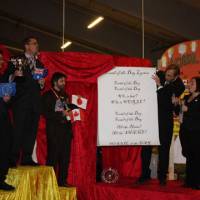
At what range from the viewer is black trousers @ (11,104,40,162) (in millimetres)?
3900

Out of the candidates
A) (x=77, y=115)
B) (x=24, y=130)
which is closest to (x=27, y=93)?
(x=24, y=130)

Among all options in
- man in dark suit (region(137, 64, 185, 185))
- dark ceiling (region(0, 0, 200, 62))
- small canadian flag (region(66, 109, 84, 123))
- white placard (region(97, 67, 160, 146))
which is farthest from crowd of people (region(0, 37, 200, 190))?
dark ceiling (region(0, 0, 200, 62))

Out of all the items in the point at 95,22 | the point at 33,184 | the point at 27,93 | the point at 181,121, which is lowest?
the point at 33,184

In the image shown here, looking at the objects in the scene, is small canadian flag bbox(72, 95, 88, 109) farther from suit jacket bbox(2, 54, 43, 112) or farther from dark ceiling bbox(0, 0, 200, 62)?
dark ceiling bbox(0, 0, 200, 62)

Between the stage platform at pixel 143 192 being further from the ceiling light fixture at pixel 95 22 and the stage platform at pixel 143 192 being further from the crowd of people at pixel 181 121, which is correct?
the ceiling light fixture at pixel 95 22

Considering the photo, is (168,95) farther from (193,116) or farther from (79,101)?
(79,101)

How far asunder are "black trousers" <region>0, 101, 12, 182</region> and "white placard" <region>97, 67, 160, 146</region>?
180 centimetres

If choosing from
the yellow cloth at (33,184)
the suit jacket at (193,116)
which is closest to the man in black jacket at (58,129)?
the yellow cloth at (33,184)

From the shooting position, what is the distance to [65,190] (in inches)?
168

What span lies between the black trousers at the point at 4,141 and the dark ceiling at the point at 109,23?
592 cm

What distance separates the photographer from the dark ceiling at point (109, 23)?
358 inches

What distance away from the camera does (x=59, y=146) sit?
449 cm

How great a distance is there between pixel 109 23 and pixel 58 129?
8277mm

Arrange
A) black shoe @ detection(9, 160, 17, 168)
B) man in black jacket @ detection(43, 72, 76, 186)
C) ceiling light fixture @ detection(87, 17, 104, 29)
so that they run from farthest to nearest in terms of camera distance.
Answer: ceiling light fixture @ detection(87, 17, 104, 29)
man in black jacket @ detection(43, 72, 76, 186)
black shoe @ detection(9, 160, 17, 168)
